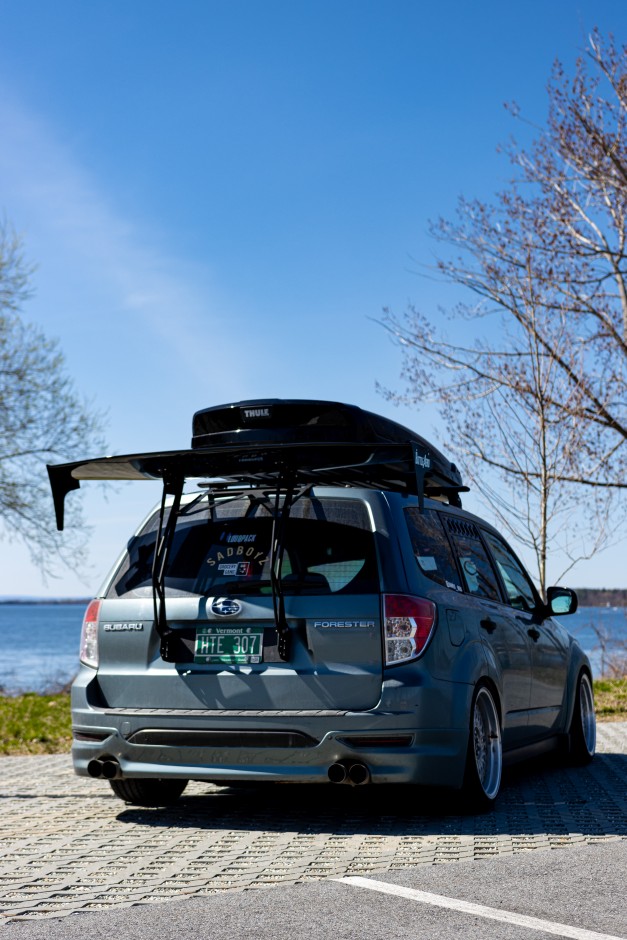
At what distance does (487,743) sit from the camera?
714 centimetres

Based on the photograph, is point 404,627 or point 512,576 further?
point 512,576

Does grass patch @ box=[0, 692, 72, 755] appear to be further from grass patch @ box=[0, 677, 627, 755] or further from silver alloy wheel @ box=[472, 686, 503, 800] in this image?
silver alloy wheel @ box=[472, 686, 503, 800]

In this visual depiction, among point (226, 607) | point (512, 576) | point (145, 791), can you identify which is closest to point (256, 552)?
point (226, 607)

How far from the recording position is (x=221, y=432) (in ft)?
24.8

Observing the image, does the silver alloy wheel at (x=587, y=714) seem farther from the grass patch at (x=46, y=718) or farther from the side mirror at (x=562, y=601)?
the grass patch at (x=46, y=718)

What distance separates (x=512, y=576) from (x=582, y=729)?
1.70 m

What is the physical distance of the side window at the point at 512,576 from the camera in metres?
8.55

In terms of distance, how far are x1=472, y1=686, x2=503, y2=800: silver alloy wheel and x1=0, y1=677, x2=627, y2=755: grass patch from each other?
18.8 ft

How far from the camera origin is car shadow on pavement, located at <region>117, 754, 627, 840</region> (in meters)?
6.41

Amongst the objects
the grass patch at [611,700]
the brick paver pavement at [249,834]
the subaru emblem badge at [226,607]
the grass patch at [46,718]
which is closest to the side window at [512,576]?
the brick paver pavement at [249,834]

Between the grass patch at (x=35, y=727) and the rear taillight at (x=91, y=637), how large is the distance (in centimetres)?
502

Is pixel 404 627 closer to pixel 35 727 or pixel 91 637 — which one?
pixel 91 637

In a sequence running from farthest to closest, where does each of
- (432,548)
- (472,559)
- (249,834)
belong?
(472,559), (432,548), (249,834)

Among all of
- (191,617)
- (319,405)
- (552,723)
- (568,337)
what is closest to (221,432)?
(319,405)
